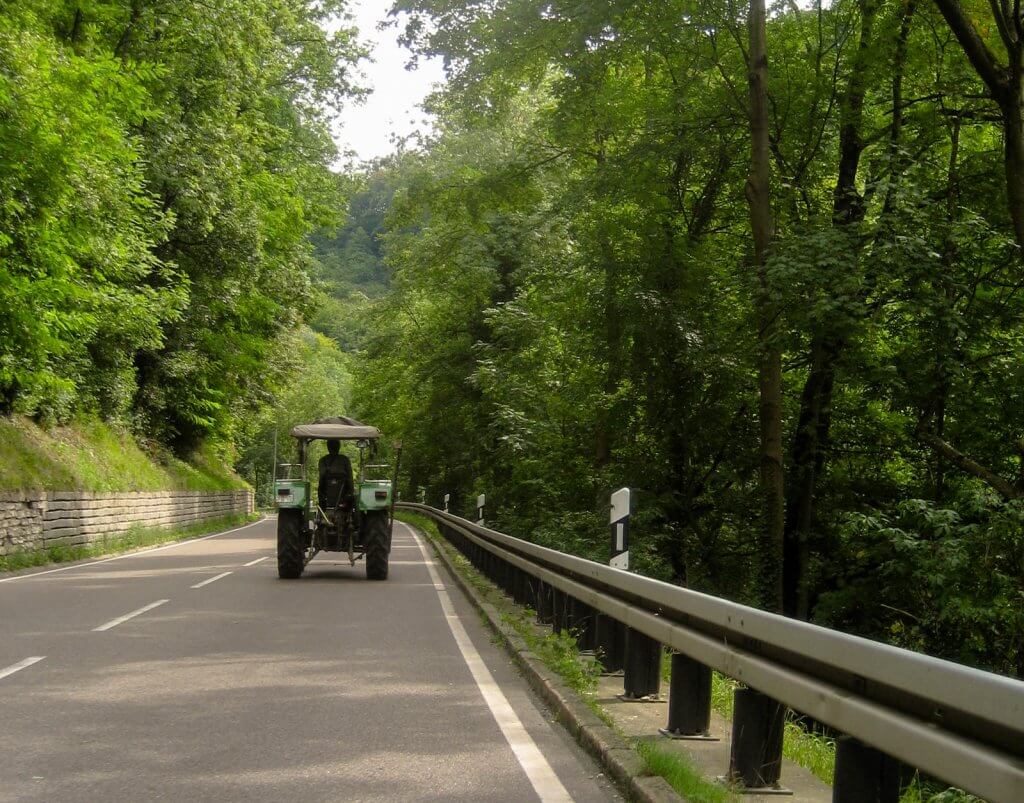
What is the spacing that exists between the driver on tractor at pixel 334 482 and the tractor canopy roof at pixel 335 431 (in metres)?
0.20

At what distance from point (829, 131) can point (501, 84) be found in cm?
539

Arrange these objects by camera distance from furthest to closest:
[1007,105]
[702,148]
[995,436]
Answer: [702,148] < [995,436] < [1007,105]

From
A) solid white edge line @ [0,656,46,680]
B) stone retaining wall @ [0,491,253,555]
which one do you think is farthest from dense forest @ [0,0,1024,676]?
solid white edge line @ [0,656,46,680]

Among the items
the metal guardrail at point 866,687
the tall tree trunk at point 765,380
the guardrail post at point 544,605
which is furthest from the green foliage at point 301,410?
the metal guardrail at point 866,687

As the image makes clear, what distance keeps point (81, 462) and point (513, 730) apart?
19202 millimetres

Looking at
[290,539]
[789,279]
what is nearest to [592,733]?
[789,279]

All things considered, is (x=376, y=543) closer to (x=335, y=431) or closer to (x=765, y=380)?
(x=335, y=431)

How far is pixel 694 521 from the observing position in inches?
715

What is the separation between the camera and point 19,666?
8031mm

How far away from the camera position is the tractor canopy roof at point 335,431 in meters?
16.8

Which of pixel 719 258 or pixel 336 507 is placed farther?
pixel 719 258

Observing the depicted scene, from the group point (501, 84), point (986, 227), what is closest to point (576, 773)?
point (986, 227)

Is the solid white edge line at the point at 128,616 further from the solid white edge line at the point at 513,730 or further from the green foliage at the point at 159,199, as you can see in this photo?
the green foliage at the point at 159,199

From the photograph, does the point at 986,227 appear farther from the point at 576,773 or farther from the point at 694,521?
the point at 576,773
